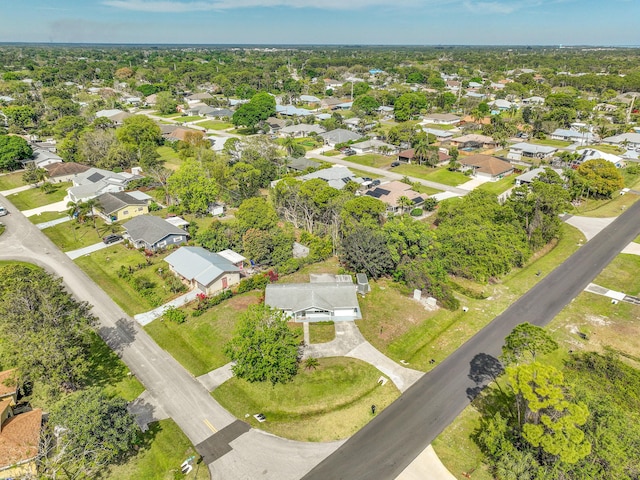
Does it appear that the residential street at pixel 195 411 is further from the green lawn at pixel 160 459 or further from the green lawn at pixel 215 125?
the green lawn at pixel 215 125

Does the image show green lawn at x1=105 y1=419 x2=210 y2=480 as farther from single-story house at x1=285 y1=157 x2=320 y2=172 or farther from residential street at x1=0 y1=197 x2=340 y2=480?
single-story house at x1=285 y1=157 x2=320 y2=172

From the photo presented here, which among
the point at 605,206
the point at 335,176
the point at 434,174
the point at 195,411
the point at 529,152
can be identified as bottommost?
the point at 605,206

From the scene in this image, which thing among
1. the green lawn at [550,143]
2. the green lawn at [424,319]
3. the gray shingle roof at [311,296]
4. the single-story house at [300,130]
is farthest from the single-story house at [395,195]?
the green lawn at [550,143]

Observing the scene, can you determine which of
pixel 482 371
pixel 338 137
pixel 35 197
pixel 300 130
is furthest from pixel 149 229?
pixel 300 130

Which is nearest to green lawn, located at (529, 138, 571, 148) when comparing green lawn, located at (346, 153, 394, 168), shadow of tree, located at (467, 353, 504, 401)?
green lawn, located at (346, 153, 394, 168)

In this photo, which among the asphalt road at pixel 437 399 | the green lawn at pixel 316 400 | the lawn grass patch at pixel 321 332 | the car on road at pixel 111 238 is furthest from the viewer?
the car on road at pixel 111 238

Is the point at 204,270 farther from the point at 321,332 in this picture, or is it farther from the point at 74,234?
the point at 74,234
